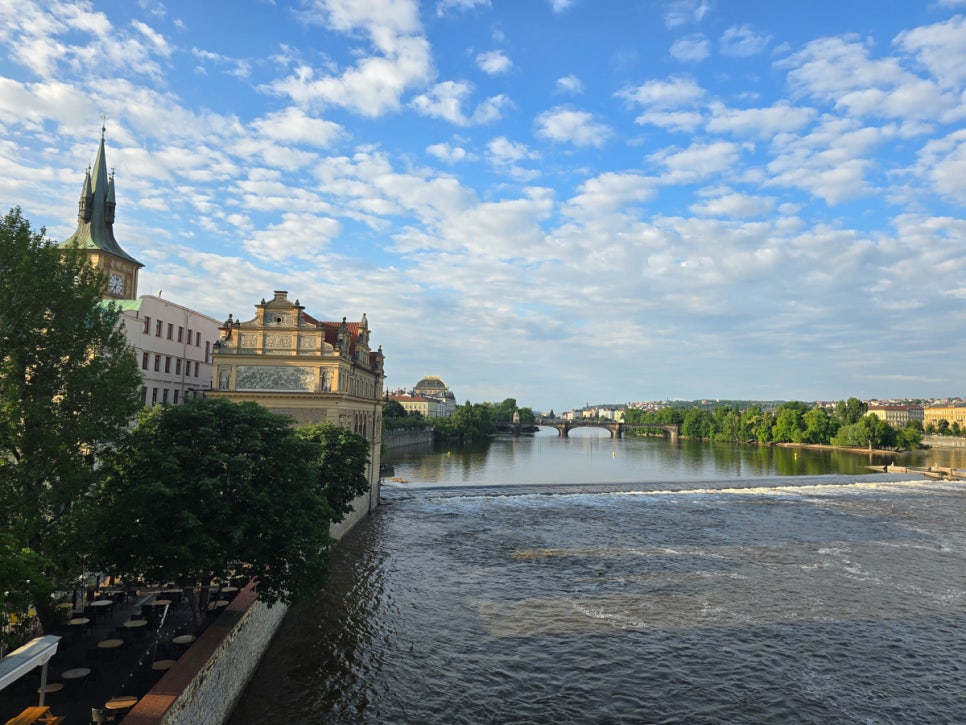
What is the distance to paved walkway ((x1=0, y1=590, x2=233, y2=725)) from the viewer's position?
16.6 m

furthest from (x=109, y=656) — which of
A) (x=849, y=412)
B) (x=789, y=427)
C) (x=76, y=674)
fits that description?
(x=849, y=412)

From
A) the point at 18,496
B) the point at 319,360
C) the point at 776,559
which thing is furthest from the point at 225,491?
the point at 776,559

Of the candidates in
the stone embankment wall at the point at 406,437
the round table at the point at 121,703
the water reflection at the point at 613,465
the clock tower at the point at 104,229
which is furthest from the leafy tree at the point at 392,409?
the round table at the point at 121,703

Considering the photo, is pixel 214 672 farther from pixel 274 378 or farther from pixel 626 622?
pixel 274 378

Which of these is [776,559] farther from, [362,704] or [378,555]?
[362,704]

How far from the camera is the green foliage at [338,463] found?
3678cm

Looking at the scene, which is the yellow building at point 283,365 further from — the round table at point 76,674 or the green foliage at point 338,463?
the round table at point 76,674

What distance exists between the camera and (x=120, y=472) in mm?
19750

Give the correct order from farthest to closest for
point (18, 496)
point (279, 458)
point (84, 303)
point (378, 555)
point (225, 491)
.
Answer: point (378, 555)
point (279, 458)
point (225, 491)
point (84, 303)
point (18, 496)

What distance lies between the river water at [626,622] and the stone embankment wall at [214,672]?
0.92 meters

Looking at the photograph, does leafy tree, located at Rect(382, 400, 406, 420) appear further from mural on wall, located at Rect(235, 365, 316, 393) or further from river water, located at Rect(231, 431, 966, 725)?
mural on wall, located at Rect(235, 365, 316, 393)

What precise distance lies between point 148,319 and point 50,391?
30709 mm

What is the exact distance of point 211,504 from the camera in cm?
1967

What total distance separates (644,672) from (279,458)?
15.4 m
